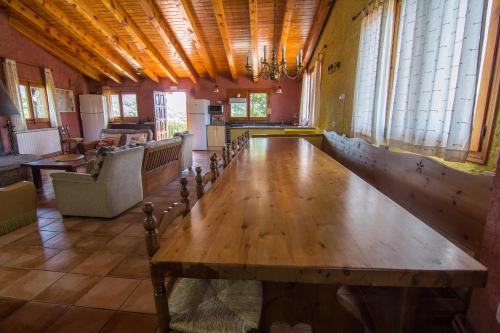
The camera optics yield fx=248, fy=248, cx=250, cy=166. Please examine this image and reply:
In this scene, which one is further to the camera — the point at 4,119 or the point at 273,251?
the point at 4,119

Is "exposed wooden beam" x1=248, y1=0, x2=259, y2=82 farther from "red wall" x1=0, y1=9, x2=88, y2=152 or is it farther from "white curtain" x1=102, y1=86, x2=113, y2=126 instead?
"red wall" x1=0, y1=9, x2=88, y2=152

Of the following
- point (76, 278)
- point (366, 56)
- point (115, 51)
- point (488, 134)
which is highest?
point (115, 51)


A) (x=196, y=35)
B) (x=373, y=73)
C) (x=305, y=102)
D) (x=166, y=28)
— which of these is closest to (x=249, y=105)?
(x=305, y=102)

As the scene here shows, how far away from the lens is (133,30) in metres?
5.37

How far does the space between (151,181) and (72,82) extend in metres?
6.49

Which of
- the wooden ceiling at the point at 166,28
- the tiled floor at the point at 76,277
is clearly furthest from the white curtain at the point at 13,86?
the tiled floor at the point at 76,277

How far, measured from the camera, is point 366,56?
9.16 feet

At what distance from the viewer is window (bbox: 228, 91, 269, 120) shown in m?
8.55

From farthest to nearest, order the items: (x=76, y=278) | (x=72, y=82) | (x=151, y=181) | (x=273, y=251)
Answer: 1. (x=72, y=82)
2. (x=151, y=181)
3. (x=76, y=278)
4. (x=273, y=251)

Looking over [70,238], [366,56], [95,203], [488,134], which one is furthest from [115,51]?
[488,134]

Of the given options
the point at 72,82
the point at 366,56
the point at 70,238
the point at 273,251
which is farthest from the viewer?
the point at 72,82

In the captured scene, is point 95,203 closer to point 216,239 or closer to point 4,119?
point 216,239

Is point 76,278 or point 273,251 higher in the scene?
point 273,251

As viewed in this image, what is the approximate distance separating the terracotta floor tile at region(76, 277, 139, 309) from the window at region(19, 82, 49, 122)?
21.7 ft
